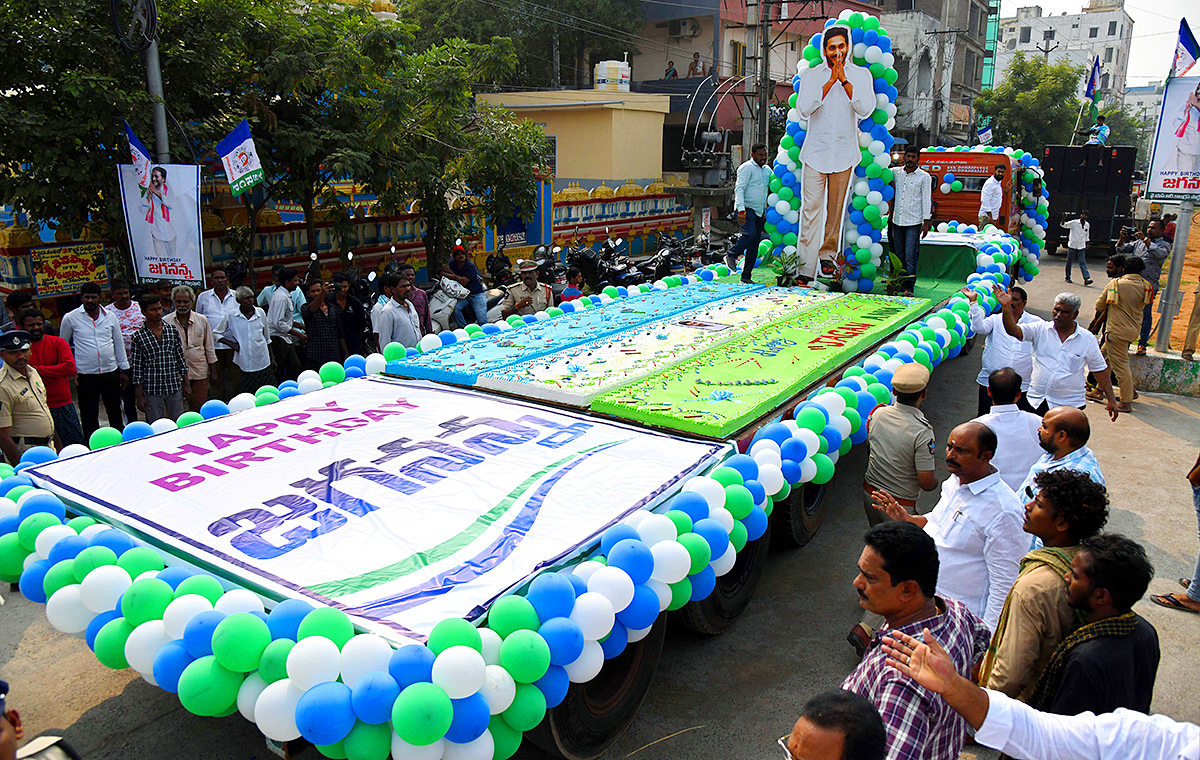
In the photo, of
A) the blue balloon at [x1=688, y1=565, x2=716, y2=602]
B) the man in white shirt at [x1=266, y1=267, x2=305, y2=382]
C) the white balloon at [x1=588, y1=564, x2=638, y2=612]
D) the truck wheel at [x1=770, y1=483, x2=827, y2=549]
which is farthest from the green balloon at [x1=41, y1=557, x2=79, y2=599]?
the man in white shirt at [x1=266, y1=267, x2=305, y2=382]

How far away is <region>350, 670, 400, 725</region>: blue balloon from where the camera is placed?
8.94 ft

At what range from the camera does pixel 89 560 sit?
11.3ft

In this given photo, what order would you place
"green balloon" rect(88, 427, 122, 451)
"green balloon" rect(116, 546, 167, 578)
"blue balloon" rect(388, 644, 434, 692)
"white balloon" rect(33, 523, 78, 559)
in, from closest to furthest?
"blue balloon" rect(388, 644, 434, 692), "green balloon" rect(116, 546, 167, 578), "white balloon" rect(33, 523, 78, 559), "green balloon" rect(88, 427, 122, 451)

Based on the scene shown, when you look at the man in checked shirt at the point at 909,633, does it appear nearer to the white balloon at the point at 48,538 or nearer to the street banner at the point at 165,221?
the white balloon at the point at 48,538

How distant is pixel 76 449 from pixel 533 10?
91.4ft

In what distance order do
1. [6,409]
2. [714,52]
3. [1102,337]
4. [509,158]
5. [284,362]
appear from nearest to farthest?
[6,409], [284,362], [1102,337], [509,158], [714,52]

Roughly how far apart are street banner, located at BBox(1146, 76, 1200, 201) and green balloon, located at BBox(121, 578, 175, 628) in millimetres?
10786

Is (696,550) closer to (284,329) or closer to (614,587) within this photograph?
(614,587)

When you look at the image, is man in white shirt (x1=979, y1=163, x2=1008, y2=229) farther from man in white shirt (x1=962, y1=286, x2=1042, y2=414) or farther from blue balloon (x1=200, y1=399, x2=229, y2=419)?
blue balloon (x1=200, y1=399, x2=229, y2=419)

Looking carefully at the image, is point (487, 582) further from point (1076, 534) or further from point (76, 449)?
point (76, 449)

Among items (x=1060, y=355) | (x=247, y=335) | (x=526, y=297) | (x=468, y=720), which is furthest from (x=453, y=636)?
(x=526, y=297)

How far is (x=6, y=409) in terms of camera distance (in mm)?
5699

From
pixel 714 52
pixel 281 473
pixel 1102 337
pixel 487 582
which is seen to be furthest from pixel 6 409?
pixel 714 52

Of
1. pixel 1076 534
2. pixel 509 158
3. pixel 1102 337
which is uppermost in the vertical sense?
pixel 509 158
